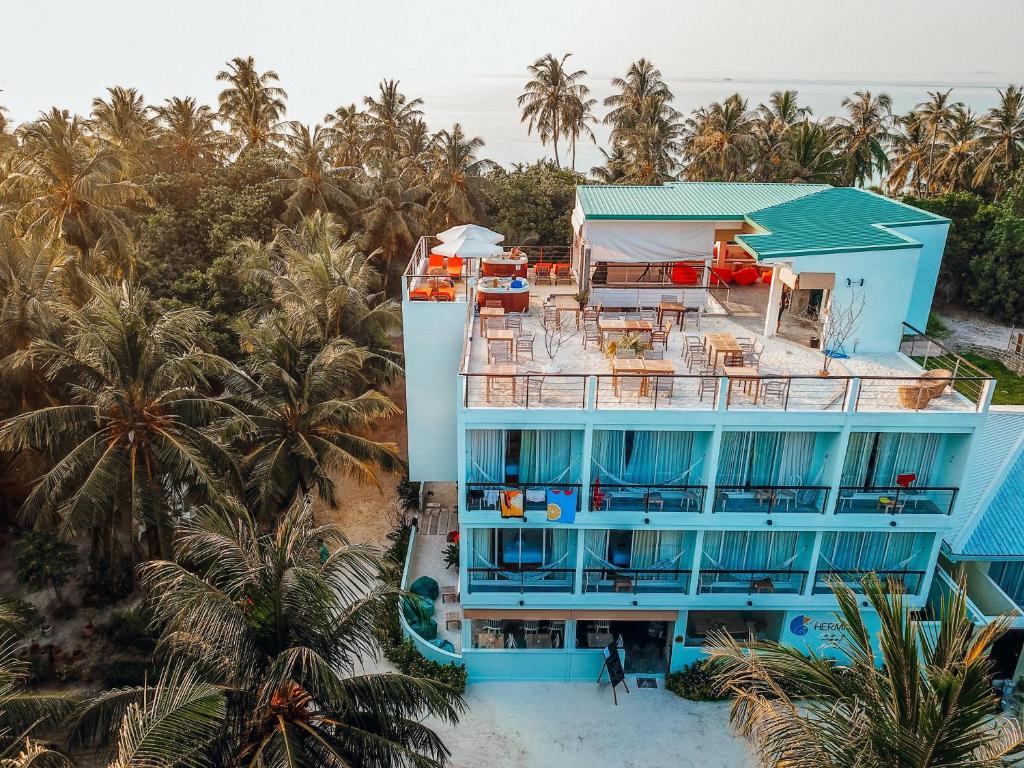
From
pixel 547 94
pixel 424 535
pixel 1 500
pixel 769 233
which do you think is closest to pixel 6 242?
pixel 1 500

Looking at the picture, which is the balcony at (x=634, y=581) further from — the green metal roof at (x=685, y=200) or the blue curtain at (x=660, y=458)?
the green metal roof at (x=685, y=200)

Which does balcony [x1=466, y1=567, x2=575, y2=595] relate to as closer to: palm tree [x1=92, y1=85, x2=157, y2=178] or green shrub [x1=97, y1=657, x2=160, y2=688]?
green shrub [x1=97, y1=657, x2=160, y2=688]

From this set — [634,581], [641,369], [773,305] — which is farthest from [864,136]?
[634,581]

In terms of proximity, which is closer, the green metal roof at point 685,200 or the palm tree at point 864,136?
the green metal roof at point 685,200

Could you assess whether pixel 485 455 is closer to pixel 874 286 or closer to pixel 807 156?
pixel 874 286

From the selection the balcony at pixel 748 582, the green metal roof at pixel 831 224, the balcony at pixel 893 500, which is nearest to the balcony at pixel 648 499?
the balcony at pixel 748 582

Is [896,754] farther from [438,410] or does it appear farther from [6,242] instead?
[6,242]
